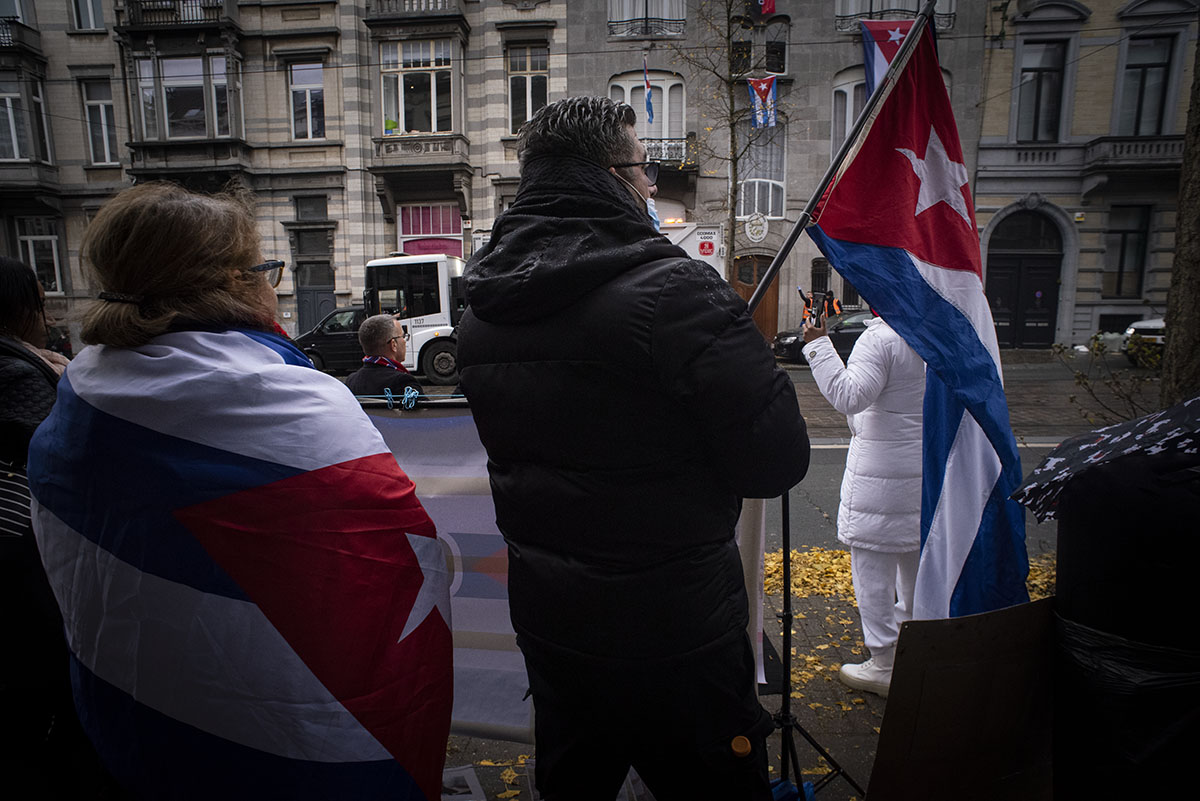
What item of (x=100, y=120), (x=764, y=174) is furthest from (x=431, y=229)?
(x=100, y=120)

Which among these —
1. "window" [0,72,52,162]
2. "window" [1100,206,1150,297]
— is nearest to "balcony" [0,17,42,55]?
"window" [0,72,52,162]

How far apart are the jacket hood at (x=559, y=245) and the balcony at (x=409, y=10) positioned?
22722mm

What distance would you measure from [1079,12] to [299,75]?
23.5 m

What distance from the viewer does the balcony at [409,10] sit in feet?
69.1

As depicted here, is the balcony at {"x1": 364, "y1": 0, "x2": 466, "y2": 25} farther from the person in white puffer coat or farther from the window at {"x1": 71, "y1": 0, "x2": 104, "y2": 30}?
the person in white puffer coat

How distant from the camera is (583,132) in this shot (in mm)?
1521

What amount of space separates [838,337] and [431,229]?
1320 cm

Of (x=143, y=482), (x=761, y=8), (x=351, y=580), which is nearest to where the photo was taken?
(x=143, y=482)

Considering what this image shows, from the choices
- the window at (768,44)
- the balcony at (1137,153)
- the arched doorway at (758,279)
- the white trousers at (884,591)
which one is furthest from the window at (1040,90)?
the white trousers at (884,591)

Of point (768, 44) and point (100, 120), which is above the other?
point (768, 44)

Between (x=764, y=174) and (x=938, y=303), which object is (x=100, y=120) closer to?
(x=764, y=174)

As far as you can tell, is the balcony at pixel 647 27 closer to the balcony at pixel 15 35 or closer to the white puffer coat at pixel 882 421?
the balcony at pixel 15 35

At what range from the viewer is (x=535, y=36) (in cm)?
2155

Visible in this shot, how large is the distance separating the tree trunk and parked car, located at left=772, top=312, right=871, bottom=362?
1343cm
